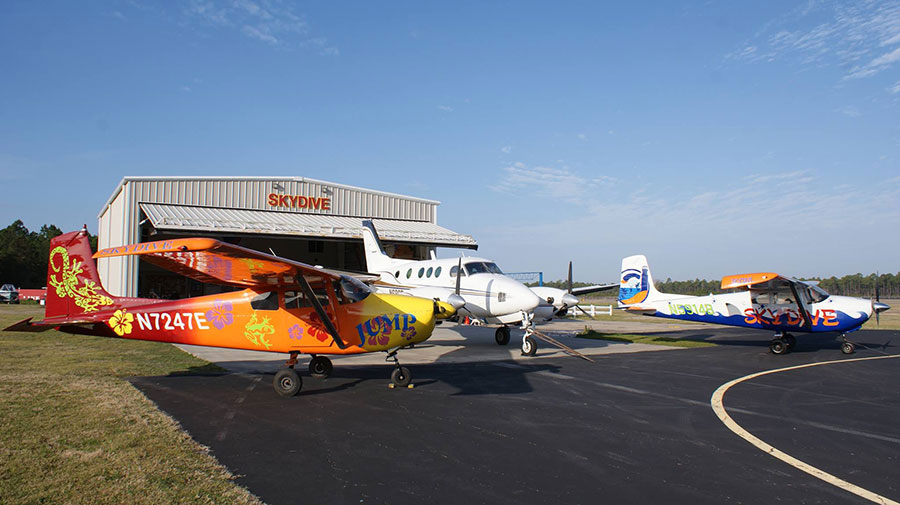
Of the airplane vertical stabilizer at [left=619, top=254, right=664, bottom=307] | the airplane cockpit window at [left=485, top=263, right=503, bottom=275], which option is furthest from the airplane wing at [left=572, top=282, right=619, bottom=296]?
the airplane cockpit window at [left=485, top=263, right=503, bottom=275]

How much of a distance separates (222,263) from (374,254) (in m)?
15.2

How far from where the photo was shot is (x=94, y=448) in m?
5.67

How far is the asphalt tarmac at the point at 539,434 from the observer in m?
4.82

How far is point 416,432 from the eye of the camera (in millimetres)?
6703

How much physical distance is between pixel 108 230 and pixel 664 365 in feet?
108

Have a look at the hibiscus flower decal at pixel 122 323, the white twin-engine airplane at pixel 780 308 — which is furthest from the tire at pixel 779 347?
the hibiscus flower decal at pixel 122 323

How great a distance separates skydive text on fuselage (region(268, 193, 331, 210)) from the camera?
31703mm

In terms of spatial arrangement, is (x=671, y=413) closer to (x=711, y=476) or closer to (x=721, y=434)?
(x=721, y=434)

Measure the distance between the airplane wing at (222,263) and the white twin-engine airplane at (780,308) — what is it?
12.1 m

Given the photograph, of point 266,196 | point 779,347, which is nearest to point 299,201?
point 266,196

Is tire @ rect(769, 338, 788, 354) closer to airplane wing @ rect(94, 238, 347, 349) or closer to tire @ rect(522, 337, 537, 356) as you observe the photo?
tire @ rect(522, 337, 537, 356)

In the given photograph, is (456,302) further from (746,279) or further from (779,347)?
(779,347)

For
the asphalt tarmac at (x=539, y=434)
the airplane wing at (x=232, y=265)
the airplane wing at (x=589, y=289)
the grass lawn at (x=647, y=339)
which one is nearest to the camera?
the asphalt tarmac at (x=539, y=434)

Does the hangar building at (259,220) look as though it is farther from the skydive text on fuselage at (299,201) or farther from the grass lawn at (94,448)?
the grass lawn at (94,448)
